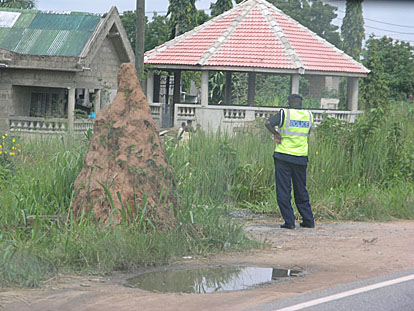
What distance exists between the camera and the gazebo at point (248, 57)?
27.2m

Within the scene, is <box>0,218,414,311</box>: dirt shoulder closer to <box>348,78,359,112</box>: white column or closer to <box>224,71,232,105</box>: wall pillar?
<box>348,78,359,112</box>: white column

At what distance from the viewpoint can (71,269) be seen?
7.34m

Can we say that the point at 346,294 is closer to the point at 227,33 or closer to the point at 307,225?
the point at 307,225

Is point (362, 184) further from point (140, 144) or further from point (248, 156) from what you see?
point (140, 144)

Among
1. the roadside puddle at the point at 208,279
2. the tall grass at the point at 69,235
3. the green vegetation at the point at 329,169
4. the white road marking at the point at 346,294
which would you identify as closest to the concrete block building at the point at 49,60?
the green vegetation at the point at 329,169

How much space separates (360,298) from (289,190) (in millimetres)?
4237

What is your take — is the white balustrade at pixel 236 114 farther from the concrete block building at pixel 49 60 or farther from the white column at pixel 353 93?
the white column at pixel 353 93

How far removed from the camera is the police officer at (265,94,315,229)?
34.4 feet

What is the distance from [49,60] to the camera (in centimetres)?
2411

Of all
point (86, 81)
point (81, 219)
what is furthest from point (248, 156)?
point (86, 81)

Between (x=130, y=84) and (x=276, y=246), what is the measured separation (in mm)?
2914

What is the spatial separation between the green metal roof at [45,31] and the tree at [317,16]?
2034 inches

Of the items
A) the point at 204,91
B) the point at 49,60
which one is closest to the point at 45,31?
the point at 49,60

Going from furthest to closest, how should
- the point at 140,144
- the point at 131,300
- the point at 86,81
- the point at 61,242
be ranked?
the point at 86,81 → the point at 140,144 → the point at 61,242 → the point at 131,300
